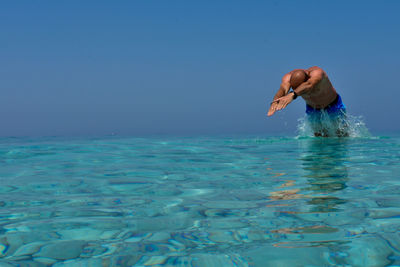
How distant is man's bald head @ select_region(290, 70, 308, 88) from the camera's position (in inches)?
353

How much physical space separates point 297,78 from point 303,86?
28 centimetres

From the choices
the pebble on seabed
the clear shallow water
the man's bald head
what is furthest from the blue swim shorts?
the pebble on seabed

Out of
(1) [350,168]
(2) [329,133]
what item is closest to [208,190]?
(1) [350,168]

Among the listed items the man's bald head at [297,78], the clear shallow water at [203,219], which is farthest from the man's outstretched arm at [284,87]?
the clear shallow water at [203,219]

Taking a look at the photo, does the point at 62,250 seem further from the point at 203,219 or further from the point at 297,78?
the point at 297,78

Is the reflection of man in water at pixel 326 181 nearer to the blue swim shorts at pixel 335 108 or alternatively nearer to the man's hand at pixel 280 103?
the man's hand at pixel 280 103

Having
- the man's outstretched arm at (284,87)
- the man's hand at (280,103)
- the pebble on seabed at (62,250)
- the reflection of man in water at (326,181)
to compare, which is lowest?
the pebble on seabed at (62,250)

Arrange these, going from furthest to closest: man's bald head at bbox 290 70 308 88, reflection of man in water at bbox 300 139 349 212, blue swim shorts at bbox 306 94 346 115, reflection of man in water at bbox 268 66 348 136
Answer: blue swim shorts at bbox 306 94 346 115, man's bald head at bbox 290 70 308 88, reflection of man in water at bbox 268 66 348 136, reflection of man in water at bbox 300 139 349 212

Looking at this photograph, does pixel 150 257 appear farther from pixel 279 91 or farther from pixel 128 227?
pixel 279 91

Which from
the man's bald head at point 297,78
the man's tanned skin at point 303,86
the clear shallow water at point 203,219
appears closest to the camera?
the clear shallow water at point 203,219

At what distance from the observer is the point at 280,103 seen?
26.5 ft

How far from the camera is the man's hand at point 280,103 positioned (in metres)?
7.89

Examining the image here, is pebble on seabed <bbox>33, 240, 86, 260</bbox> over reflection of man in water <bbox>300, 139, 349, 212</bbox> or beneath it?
beneath

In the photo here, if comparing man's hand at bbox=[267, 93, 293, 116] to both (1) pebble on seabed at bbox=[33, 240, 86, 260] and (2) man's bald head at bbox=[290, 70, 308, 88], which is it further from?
(1) pebble on seabed at bbox=[33, 240, 86, 260]
